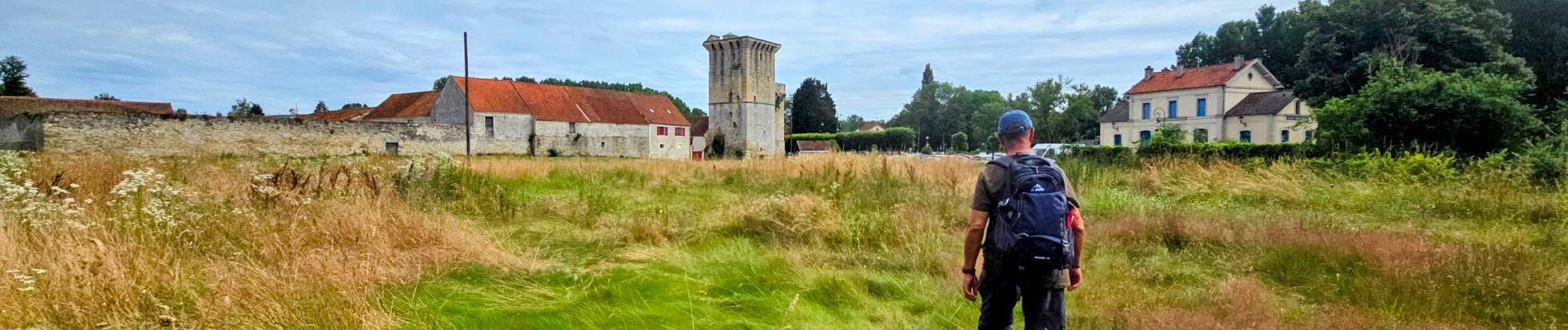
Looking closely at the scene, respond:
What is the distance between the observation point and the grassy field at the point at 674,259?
367 cm

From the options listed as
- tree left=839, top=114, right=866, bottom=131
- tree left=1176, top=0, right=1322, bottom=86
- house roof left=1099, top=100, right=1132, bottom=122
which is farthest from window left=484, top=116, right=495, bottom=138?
tree left=839, top=114, right=866, bottom=131

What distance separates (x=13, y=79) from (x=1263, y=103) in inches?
2867

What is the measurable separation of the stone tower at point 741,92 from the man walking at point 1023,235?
40.0 meters

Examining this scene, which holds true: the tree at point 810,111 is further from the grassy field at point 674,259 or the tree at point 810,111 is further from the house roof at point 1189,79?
the grassy field at point 674,259

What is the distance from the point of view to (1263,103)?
37156mm

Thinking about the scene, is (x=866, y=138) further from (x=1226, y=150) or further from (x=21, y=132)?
(x=21, y=132)

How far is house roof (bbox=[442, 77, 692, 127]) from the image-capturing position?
39.1m

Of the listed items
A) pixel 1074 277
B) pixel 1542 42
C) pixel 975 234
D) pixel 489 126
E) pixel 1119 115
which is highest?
pixel 1542 42

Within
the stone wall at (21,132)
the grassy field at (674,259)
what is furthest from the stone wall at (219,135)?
the grassy field at (674,259)

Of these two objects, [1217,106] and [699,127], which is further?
[699,127]

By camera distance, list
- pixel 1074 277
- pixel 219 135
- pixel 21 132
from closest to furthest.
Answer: pixel 1074 277, pixel 21 132, pixel 219 135

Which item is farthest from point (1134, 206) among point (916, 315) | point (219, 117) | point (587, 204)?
point (219, 117)

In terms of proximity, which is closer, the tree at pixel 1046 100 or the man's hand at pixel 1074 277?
the man's hand at pixel 1074 277

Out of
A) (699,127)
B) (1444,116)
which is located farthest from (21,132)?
(699,127)
